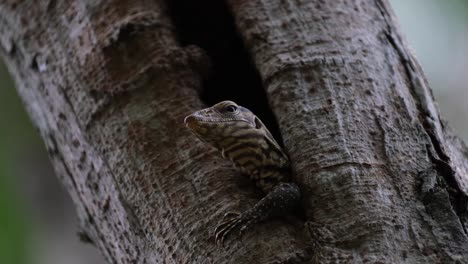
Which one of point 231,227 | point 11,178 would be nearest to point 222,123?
point 231,227

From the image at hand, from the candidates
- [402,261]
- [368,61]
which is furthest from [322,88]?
[402,261]

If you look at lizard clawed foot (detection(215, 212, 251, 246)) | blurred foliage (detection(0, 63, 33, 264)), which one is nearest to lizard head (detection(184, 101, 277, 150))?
lizard clawed foot (detection(215, 212, 251, 246))

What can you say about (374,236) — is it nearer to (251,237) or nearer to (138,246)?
(251,237)

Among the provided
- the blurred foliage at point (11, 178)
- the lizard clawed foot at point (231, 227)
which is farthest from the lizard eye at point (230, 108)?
the blurred foliage at point (11, 178)

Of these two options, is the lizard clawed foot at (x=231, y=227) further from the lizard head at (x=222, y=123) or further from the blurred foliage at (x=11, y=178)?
the blurred foliage at (x=11, y=178)

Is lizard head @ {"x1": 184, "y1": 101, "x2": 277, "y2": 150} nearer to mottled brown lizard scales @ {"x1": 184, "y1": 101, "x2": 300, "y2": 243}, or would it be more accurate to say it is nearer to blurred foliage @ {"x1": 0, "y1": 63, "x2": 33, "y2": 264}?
mottled brown lizard scales @ {"x1": 184, "y1": 101, "x2": 300, "y2": 243}
